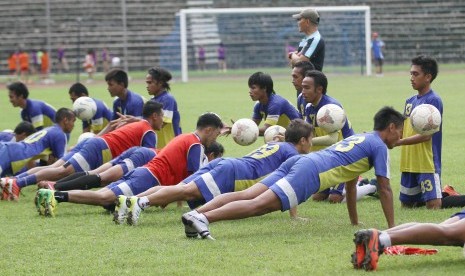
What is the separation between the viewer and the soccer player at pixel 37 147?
1360cm

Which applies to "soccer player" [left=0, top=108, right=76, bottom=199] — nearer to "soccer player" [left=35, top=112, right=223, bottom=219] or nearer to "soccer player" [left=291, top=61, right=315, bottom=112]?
"soccer player" [left=35, top=112, right=223, bottom=219]

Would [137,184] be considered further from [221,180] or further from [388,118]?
[388,118]

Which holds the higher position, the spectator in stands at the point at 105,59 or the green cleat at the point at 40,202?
the spectator in stands at the point at 105,59

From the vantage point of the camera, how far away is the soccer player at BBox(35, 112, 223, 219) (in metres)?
10.8

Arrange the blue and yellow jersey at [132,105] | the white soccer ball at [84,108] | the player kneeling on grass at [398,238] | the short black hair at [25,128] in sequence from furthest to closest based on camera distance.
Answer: the short black hair at [25,128]
the white soccer ball at [84,108]
the blue and yellow jersey at [132,105]
the player kneeling on grass at [398,238]

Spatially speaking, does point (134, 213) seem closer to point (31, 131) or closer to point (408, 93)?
point (31, 131)

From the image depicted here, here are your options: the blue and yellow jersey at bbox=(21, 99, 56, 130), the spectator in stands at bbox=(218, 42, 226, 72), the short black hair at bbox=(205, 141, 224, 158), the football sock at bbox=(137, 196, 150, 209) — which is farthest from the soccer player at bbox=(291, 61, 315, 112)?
the spectator in stands at bbox=(218, 42, 226, 72)

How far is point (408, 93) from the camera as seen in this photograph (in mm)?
28641

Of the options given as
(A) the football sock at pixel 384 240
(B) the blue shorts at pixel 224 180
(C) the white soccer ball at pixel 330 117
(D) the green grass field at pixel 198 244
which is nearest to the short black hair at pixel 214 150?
(D) the green grass field at pixel 198 244

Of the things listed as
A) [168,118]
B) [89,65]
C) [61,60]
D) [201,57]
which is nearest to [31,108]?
[168,118]

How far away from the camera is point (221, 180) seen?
33.1 feet

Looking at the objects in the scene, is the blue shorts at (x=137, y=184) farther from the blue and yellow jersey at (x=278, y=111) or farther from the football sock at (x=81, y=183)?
the blue and yellow jersey at (x=278, y=111)

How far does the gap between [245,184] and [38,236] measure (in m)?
2.12

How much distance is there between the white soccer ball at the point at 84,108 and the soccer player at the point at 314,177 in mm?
5402
